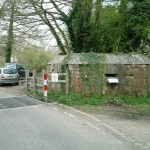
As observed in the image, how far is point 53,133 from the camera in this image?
6.56m

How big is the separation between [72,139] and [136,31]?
915 cm

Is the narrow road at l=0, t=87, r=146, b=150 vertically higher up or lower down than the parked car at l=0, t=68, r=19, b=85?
lower down

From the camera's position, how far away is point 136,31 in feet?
45.0

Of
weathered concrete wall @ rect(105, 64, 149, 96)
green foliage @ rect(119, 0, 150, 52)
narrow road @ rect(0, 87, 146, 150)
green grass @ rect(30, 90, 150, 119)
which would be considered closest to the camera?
narrow road @ rect(0, 87, 146, 150)

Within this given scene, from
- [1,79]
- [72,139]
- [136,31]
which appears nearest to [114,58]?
[136,31]

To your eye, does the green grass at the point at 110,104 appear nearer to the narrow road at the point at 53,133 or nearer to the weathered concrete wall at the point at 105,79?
the weathered concrete wall at the point at 105,79

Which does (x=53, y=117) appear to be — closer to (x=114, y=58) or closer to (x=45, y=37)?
(x=114, y=58)

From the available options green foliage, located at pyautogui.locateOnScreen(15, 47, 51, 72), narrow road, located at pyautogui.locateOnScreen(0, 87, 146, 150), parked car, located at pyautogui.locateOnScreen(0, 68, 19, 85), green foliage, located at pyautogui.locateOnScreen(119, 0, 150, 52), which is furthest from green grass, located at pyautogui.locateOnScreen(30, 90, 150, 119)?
green foliage, located at pyautogui.locateOnScreen(15, 47, 51, 72)

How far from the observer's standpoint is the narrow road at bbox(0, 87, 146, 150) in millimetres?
5574

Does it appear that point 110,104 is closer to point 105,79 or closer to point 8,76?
point 105,79

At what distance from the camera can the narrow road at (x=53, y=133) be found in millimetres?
5574

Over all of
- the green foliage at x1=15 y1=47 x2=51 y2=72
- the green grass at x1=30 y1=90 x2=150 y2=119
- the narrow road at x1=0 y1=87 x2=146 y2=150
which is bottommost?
the narrow road at x1=0 y1=87 x2=146 y2=150

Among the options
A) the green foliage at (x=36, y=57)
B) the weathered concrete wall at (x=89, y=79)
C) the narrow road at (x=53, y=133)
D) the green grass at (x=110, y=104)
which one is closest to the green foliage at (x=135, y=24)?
the weathered concrete wall at (x=89, y=79)

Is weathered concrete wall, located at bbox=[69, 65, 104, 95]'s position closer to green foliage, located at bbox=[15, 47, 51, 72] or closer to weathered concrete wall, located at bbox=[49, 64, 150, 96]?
weathered concrete wall, located at bbox=[49, 64, 150, 96]
